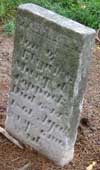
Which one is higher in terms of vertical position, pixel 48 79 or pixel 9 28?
pixel 48 79

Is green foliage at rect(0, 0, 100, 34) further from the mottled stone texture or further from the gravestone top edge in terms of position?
the gravestone top edge

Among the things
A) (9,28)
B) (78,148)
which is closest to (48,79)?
(78,148)

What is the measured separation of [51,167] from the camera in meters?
4.55

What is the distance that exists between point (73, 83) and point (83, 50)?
0.28 meters

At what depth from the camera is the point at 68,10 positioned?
8.11 meters

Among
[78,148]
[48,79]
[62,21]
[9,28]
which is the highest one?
[62,21]

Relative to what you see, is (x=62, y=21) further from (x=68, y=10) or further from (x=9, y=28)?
(x=68, y=10)

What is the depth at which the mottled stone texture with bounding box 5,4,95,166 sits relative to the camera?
4059 mm

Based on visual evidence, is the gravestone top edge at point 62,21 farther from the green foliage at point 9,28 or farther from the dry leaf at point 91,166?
the green foliage at point 9,28

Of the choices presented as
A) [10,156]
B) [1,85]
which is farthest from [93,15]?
[10,156]

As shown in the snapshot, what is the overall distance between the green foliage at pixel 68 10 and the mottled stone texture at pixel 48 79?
3.12m

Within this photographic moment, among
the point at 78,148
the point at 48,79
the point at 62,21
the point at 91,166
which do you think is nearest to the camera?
the point at 62,21

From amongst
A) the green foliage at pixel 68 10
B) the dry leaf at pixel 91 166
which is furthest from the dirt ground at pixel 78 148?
the green foliage at pixel 68 10

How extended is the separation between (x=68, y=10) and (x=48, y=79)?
13.0 feet
